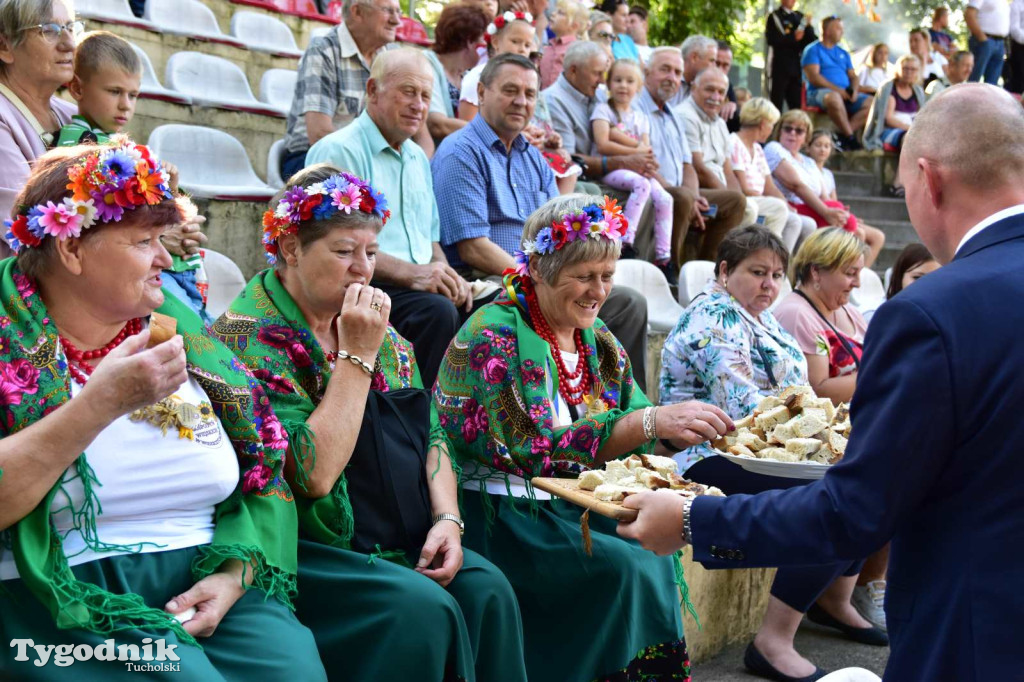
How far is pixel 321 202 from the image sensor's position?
2783 mm

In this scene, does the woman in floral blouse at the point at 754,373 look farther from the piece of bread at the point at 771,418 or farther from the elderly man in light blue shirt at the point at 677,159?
the elderly man in light blue shirt at the point at 677,159

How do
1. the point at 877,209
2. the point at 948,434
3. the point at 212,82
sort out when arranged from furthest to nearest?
the point at 877,209 → the point at 212,82 → the point at 948,434

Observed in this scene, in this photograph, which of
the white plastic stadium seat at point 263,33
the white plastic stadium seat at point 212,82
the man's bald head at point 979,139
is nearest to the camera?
the man's bald head at point 979,139

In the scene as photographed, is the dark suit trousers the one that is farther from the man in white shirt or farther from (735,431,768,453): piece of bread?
the man in white shirt

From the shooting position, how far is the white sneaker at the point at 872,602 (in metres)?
4.27

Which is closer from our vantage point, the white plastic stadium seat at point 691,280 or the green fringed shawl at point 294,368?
the green fringed shawl at point 294,368

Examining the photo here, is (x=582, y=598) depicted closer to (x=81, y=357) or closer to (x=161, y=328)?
(x=161, y=328)

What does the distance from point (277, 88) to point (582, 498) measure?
537 cm

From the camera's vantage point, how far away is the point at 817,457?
119 inches

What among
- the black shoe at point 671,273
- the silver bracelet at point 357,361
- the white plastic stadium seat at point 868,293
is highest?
the silver bracelet at point 357,361

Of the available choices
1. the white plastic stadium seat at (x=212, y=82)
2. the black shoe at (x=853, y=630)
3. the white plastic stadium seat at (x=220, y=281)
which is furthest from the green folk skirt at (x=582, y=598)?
the white plastic stadium seat at (x=212, y=82)

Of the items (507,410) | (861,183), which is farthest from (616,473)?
(861,183)

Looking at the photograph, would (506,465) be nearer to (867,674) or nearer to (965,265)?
(867,674)

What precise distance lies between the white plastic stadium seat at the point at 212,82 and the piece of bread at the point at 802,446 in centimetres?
462
